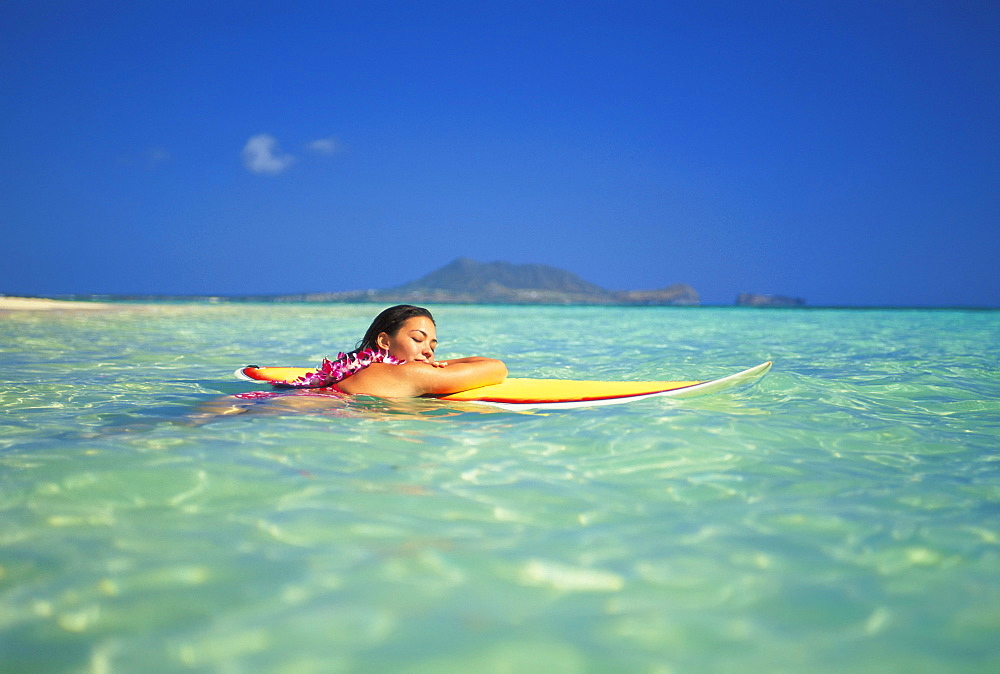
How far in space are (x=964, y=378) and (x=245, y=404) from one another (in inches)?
250

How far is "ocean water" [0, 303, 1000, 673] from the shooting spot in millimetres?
1546

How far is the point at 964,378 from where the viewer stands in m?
6.49

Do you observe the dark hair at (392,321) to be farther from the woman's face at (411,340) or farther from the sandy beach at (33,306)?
the sandy beach at (33,306)

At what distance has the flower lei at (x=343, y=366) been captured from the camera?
4508mm

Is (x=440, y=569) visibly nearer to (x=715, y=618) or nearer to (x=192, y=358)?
(x=715, y=618)

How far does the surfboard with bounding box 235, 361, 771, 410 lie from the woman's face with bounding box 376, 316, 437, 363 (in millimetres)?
380

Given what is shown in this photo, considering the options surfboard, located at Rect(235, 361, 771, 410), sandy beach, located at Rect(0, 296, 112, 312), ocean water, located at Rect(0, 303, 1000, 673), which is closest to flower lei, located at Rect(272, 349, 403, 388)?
ocean water, located at Rect(0, 303, 1000, 673)

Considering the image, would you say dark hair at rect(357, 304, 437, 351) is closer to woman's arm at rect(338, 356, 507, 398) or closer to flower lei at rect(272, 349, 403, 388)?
flower lei at rect(272, 349, 403, 388)

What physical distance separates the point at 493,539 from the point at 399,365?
2432 millimetres

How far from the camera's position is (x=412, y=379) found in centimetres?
447

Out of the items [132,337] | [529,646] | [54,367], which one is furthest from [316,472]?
[132,337]

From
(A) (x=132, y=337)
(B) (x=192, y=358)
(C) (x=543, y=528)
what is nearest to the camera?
(C) (x=543, y=528)

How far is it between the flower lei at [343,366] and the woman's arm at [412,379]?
49 millimetres

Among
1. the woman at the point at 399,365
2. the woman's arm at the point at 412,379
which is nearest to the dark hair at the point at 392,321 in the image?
the woman at the point at 399,365
